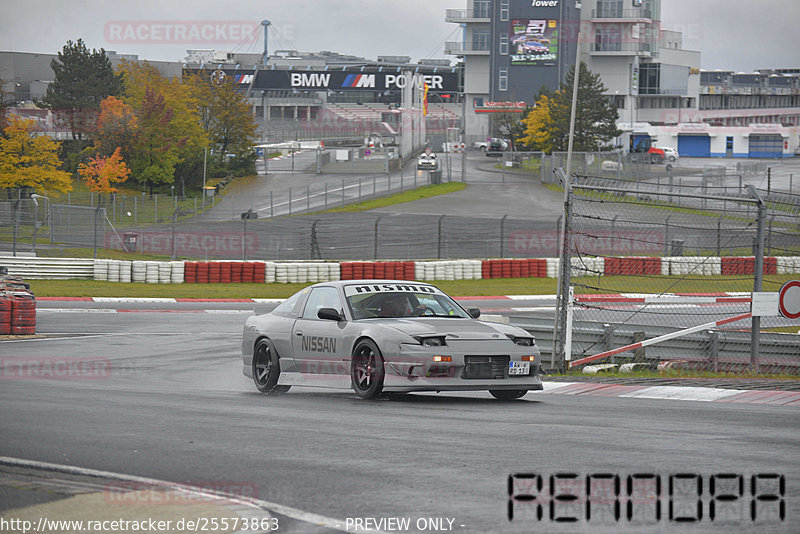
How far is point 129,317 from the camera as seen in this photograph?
85.9 ft

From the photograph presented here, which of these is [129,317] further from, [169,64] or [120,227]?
[169,64]

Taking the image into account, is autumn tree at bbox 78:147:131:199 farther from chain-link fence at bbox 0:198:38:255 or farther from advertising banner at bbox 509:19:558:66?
advertising banner at bbox 509:19:558:66

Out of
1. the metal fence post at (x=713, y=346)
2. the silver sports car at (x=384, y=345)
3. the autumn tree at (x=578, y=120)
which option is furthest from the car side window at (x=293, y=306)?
the autumn tree at (x=578, y=120)

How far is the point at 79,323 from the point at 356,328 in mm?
14541

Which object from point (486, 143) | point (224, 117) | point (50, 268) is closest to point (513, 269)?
point (50, 268)

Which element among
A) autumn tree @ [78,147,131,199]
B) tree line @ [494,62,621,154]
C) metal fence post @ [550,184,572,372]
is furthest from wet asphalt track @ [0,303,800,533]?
tree line @ [494,62,621,154]

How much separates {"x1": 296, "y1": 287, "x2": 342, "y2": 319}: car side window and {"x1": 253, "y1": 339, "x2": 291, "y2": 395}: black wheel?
0.68 m

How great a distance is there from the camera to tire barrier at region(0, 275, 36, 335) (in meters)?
20.7

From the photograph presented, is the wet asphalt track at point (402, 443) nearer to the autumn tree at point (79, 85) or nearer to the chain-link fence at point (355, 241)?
the chain-link fence at point (355, 241)

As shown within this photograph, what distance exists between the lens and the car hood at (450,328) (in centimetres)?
1097

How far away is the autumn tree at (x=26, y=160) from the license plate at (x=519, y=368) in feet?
158

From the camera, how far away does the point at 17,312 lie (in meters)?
20.8

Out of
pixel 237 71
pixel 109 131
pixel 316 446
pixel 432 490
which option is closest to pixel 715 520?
pixel 432 490

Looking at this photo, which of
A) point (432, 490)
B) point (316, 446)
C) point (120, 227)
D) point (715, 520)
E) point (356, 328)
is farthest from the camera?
point (120, 227)
